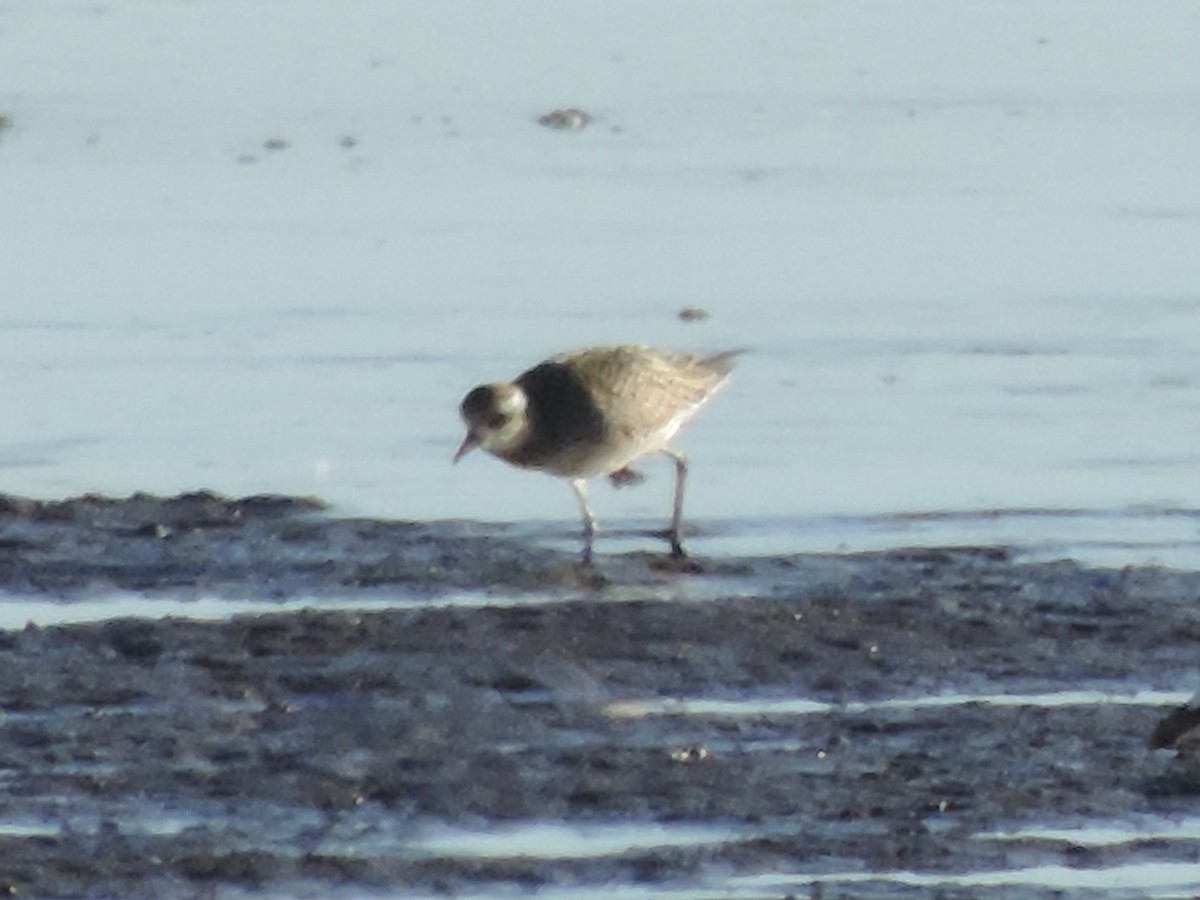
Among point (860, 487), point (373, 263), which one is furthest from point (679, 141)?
point (860, 487)

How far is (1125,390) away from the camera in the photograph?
11875mm

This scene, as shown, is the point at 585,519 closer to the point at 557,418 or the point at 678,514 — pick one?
the point at 678,514

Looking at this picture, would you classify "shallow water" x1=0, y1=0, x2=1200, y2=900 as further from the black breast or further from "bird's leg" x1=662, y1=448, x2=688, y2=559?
the black breast

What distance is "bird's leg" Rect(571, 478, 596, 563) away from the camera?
9.90 metres

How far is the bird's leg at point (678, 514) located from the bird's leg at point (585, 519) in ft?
0.77

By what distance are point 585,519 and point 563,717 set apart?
1.98m

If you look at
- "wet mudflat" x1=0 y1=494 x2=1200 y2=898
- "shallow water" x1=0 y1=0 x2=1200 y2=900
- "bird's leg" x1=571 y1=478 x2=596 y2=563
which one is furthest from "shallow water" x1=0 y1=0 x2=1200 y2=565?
"wet mudflat" x1=0 y1=494 x2=1200 y2=898

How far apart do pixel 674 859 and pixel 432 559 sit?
278 cm

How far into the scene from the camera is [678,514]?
33.3 feet

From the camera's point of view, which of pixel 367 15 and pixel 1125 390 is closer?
pixel 1125 390

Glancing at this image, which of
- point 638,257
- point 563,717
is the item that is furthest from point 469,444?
point 638,257

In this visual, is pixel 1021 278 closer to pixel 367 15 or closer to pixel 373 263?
pixel 373 263

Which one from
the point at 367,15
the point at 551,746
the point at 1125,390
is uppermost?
the point at 551,746

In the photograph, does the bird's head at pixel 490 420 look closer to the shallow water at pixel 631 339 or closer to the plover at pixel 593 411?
the plover at pixel 593 411
